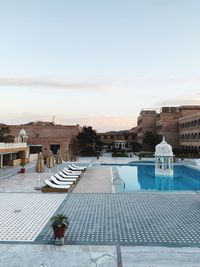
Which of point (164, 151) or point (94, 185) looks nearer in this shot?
point (94, 185)

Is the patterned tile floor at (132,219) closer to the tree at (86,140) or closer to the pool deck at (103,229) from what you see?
the pool deck at (103,229)

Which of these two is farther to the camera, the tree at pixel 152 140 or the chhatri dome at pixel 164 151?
the tree at pixel 152 140

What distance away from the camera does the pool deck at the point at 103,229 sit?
8430 millimetres

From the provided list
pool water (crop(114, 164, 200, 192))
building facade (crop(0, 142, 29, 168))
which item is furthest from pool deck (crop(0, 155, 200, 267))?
building facade (crop(0, 142, 29, 168))

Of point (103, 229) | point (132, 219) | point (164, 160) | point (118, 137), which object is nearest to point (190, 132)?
point (164, 160)

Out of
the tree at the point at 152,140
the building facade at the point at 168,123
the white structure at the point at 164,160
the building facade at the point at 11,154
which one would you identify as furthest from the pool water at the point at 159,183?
the building facade at the point at 168,123

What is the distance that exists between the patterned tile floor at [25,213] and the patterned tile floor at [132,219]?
0.47 metres

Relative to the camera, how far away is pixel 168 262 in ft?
26.7

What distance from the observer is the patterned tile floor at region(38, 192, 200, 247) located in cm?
1001

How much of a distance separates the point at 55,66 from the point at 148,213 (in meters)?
17.7

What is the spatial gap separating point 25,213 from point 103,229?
4.05 metres

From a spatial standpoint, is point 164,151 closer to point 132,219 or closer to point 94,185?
point 94,185

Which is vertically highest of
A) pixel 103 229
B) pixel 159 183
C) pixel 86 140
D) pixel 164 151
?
pixel 86 140

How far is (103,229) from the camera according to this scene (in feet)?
36.4
